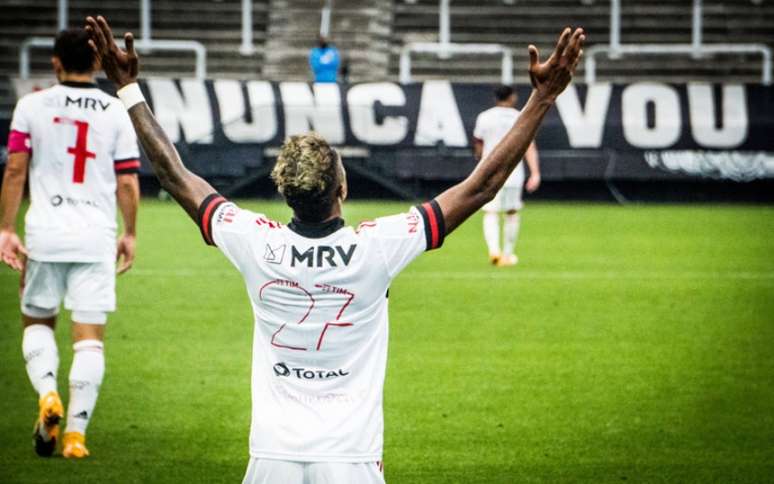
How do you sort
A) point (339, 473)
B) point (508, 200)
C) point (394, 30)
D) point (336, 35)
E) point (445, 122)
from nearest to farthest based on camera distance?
point (339, 473) < point (508, 200) < point (445, 122) < point (336, 35) < point (394, 30)

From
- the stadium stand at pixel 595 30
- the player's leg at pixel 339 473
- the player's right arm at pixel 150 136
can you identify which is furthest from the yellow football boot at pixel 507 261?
the stadium stand at pixel 595 30

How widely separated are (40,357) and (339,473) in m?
3.47

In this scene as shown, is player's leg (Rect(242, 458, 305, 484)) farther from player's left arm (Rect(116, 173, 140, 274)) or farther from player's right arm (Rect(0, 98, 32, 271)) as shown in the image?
player's left arm (Rect(116, 173, 140, 274))

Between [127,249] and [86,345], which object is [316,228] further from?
[127,249]

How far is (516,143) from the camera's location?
4285mm

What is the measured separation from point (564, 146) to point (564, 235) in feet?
16.6

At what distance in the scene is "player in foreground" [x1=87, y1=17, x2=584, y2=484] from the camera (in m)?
4.14

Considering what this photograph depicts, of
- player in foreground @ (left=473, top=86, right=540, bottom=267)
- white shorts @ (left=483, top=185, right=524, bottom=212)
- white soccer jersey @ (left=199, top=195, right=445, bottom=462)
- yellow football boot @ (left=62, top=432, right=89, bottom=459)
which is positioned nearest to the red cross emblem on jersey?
yellow football boot @ (left=62, top=432, right=89, bottom=459)

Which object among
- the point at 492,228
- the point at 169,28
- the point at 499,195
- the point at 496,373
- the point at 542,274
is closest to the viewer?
the point at 496,373

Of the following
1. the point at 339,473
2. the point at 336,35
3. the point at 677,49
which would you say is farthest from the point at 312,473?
the point at 336,35

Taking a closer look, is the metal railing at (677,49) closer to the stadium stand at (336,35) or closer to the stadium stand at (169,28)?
the stadium stand at (336,35)

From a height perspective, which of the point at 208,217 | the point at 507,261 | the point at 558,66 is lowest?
the point at 507,261

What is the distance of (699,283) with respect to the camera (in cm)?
1474

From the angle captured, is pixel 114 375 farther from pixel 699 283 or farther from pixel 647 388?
pixel 699 283
